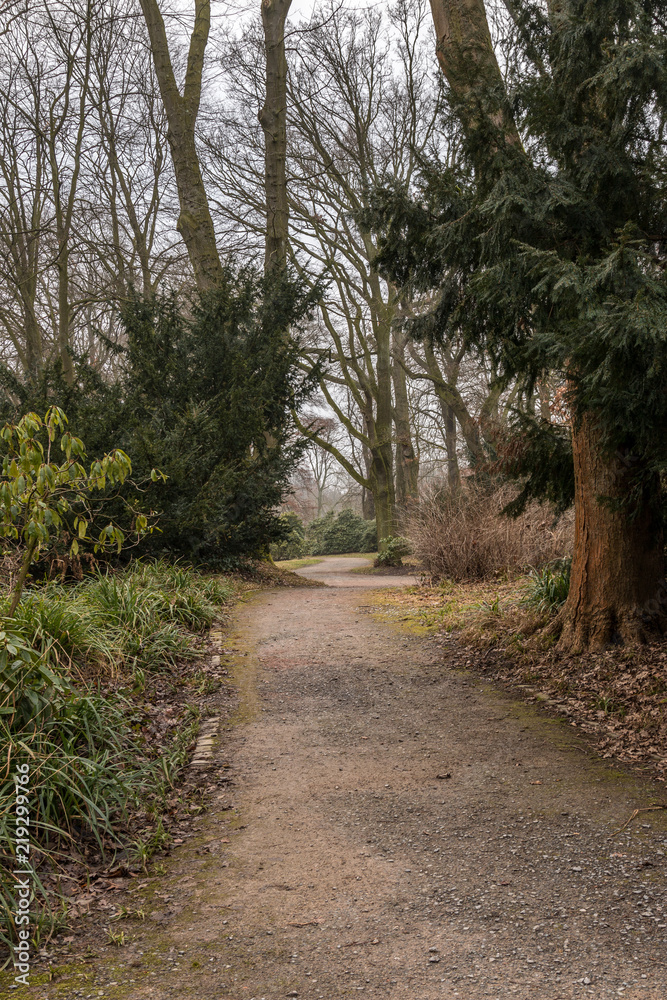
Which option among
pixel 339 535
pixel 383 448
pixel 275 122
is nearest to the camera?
pixel 275 122

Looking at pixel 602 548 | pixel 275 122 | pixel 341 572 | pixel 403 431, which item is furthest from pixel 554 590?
pixel 403 431

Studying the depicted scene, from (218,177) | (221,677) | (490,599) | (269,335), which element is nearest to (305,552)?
(218,177)

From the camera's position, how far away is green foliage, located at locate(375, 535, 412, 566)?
18.0m

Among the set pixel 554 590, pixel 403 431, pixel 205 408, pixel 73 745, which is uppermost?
pixel 403 431

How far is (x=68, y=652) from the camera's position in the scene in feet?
15.3

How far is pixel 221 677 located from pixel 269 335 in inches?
275

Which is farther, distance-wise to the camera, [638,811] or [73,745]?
[73,745]

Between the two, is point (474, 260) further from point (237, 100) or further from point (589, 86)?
point (237, 100)

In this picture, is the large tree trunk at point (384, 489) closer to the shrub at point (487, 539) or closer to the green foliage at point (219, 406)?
the green foliage at point (219, 406)

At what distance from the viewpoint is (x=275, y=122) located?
13.5 metres

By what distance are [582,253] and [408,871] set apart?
148 inches

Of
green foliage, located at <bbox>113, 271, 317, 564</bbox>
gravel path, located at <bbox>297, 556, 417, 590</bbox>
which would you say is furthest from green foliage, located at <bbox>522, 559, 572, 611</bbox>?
gravel path, located at <bbox>297, 556, 417, 590</bbox>
